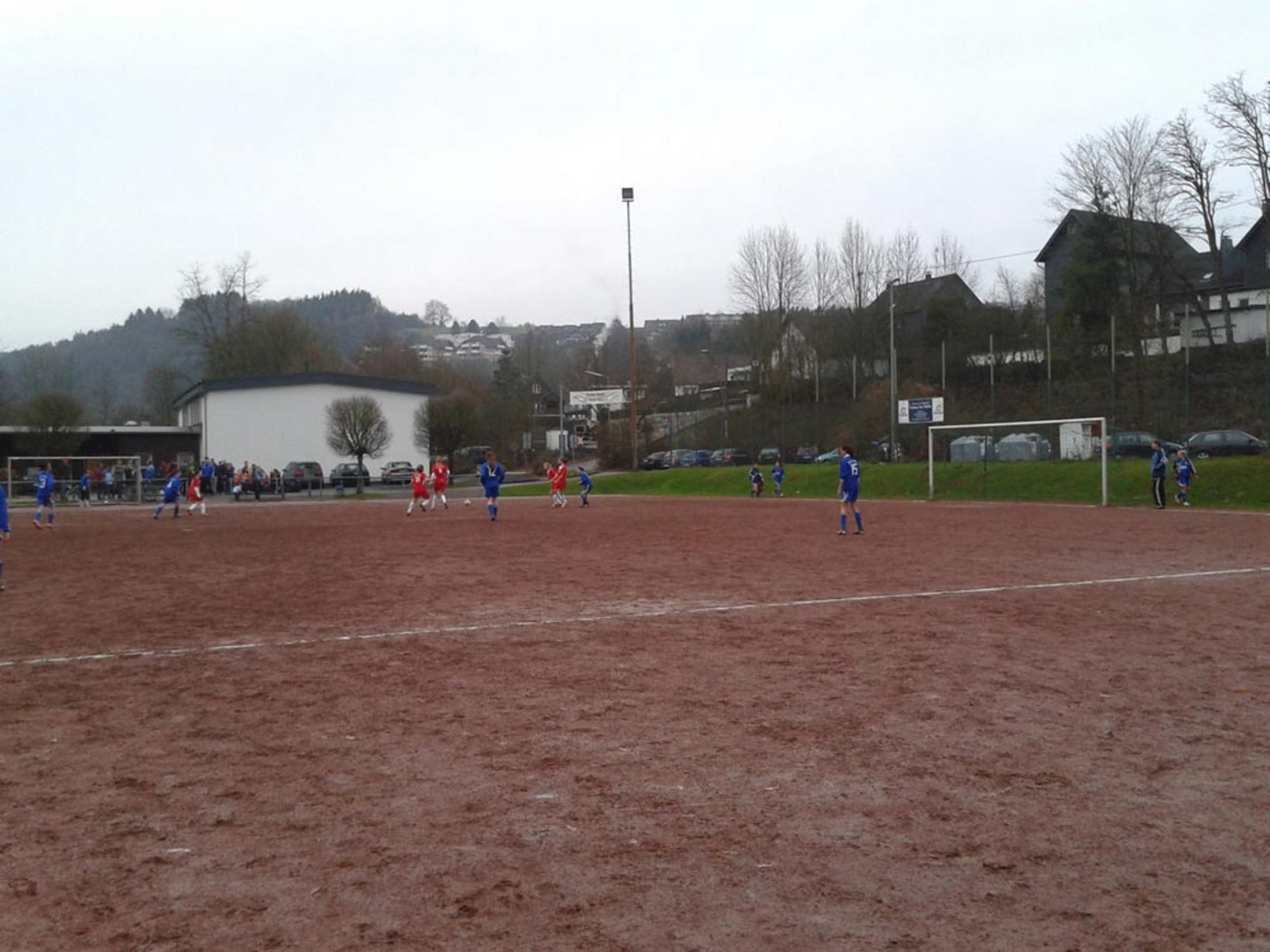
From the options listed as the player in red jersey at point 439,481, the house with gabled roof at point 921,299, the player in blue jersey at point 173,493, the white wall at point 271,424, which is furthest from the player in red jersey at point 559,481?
the house with gabled roof at point 921,299

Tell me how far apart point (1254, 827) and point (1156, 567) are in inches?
460

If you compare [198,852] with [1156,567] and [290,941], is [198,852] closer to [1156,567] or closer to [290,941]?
[290,941]

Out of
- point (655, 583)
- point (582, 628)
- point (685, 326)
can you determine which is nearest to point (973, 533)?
point (655, 583)

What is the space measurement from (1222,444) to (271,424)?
2012 inches

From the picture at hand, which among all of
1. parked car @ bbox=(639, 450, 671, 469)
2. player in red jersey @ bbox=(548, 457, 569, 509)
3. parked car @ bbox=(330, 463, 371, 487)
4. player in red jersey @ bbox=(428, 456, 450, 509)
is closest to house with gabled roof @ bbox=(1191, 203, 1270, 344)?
parked car @ bbox=(639, 450, 671, 469)

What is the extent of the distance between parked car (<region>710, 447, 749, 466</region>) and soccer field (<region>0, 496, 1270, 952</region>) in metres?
46.9

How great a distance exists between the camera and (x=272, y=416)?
6669 cm

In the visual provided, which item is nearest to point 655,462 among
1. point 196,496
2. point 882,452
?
point 882,452

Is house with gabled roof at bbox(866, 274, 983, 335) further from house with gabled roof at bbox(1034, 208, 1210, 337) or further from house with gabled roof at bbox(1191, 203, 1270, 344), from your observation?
house with gabled roof at bbox(1191, 203, 1270, 344)

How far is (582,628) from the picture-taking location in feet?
36.9

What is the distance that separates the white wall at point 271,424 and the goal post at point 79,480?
1296 centimetres

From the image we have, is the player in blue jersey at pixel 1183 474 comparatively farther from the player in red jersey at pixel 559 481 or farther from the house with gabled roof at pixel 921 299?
the house with gabled roof at pixel 921 299

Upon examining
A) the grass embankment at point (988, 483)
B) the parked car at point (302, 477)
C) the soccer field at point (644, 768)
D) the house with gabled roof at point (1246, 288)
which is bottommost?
the soccer field at point (644, 768)

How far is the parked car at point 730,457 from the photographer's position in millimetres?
61375
